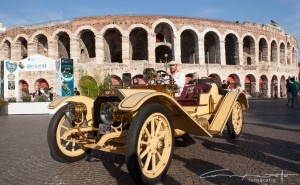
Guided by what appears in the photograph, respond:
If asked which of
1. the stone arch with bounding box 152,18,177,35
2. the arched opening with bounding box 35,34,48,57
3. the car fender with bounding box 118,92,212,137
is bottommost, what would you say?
the car fender with bounding box 118,92,212,137

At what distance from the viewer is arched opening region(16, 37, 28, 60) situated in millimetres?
30791

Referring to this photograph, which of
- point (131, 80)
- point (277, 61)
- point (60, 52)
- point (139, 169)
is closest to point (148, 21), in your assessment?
point (60, 52)

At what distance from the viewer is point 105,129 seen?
11.9ft

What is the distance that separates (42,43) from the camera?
1246 inches

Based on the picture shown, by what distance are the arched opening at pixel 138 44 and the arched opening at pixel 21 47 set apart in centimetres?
1312

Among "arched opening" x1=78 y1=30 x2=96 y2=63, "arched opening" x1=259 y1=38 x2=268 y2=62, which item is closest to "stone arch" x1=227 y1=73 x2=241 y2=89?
"arched opening" x1=259 y1=38 x2=268 y2=62

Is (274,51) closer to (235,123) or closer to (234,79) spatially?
(234,79)

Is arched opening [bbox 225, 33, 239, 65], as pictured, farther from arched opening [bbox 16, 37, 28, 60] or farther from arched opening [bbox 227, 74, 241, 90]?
arched opening [bbox 16, 37, 28, 60]

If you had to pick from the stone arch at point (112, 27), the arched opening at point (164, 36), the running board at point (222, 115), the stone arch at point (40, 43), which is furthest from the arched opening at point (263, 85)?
the running board at point (222, 115)

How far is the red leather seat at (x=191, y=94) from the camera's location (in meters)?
5.17

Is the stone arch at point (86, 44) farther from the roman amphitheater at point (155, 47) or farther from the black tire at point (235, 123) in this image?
the black tire at point (235, 123)

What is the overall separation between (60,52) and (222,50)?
64.0ft

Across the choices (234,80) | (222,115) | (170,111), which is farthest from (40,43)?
(170,111)

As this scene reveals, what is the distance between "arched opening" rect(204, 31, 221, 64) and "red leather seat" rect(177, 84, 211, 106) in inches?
1048
